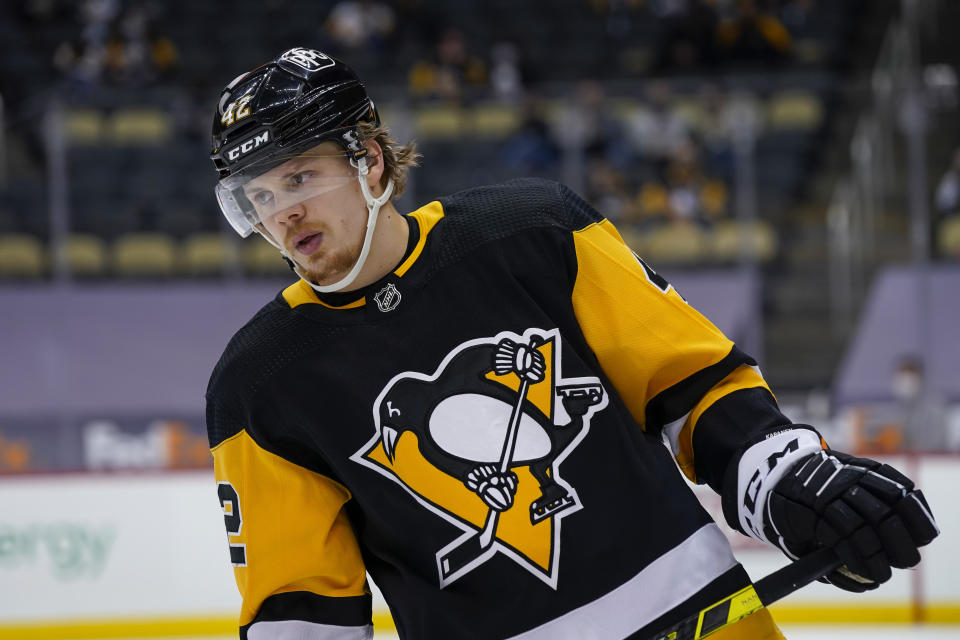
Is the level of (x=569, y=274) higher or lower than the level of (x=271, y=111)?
lower

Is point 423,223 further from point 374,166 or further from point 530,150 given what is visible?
point 530,150

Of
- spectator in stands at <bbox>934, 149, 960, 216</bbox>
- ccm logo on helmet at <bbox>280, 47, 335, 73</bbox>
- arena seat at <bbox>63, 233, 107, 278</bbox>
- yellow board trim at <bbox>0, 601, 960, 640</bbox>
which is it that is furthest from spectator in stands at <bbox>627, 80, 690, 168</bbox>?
ccm logo on helmet at <bbox>280, 47, 335, 73</bbox>

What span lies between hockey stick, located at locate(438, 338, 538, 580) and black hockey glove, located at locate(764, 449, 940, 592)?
321 millimetres

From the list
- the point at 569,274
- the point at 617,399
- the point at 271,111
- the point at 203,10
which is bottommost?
the point at 617,399

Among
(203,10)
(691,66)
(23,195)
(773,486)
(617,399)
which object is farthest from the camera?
(203,10)

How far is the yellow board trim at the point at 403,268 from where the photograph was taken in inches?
61.5

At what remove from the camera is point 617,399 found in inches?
61.7

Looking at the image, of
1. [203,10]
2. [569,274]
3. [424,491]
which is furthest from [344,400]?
[203,10]

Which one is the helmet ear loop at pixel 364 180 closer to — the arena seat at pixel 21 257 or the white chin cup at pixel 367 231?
the white chin cup at pixel 367 231

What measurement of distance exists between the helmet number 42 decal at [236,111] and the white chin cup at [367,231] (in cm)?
15

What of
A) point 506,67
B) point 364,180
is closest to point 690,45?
point 506,67

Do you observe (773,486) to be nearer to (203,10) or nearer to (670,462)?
(670,462)

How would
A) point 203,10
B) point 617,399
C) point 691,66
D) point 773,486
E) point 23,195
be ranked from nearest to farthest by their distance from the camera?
point 773,486, point 617,399, point 23,195, point 691,66, point 203,10

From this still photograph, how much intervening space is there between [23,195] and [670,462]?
5330 millimetres
